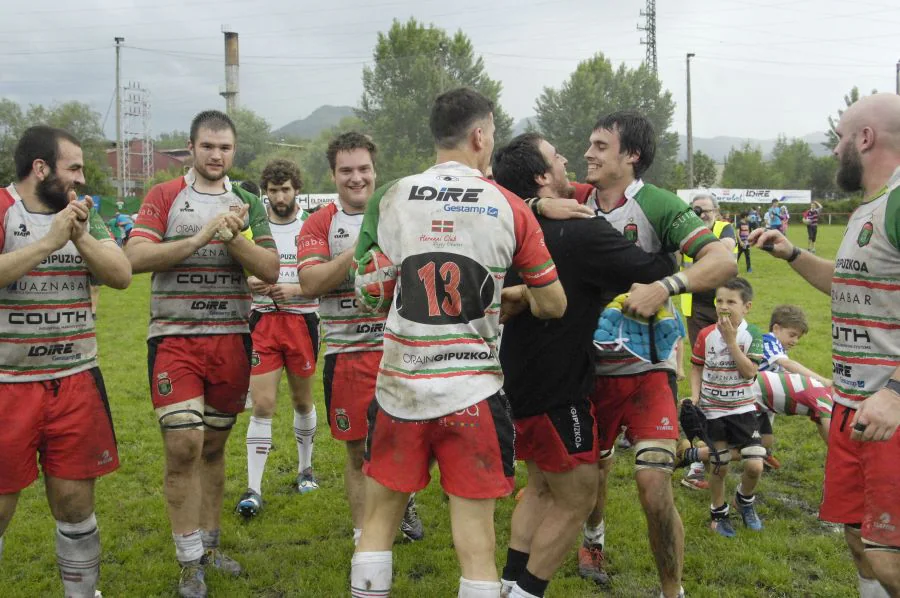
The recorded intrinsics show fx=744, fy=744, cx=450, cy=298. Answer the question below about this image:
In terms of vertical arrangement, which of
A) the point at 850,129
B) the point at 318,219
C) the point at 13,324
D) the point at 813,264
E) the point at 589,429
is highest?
the point at 850,129

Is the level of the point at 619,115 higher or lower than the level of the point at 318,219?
higher

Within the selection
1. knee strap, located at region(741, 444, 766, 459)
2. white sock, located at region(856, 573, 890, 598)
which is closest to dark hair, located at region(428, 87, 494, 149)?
white sock, located at region(856, 573, 890, 598)

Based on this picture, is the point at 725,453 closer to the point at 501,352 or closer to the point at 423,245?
the point at 501,352

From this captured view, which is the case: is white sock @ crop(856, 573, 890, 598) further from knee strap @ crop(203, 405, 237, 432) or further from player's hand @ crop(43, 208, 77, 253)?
player's hand @ crop(43, 208, 77, 253)

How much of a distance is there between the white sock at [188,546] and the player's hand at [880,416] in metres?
3.73

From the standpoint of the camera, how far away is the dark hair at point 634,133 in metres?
4.21

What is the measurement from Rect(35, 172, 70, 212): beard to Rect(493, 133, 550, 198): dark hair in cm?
233

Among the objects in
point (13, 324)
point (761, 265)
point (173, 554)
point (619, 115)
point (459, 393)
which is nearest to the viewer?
point (459, 393)

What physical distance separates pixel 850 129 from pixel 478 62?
237 feet

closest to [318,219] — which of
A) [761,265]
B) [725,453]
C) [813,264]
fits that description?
[813,264]

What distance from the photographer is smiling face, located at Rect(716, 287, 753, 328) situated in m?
5.82

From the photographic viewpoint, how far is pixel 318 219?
489cm

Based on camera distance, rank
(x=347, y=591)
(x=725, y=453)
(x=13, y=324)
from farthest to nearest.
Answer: (x=725, y=453)
(x=347, y=591)
(x=13, y=324)

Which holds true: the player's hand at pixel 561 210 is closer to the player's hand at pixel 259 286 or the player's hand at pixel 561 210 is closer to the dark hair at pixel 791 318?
the player's hand at pixel 259 286
